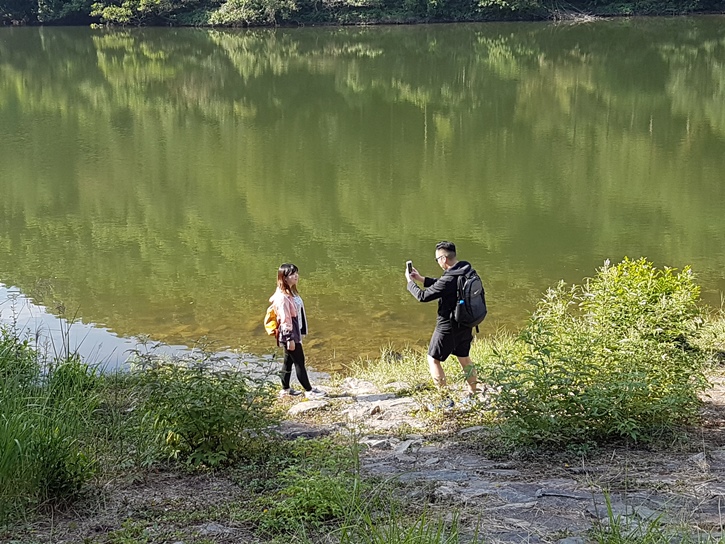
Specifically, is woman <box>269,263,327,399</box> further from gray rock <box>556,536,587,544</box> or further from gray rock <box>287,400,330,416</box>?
gray rock <box>556,536,587,544</box>

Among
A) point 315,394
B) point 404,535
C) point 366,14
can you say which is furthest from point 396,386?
point 366,14

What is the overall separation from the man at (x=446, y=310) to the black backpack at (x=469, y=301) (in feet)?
0.21

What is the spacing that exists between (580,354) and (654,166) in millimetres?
14294

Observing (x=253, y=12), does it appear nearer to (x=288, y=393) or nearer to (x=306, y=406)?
(x=288, y=393)

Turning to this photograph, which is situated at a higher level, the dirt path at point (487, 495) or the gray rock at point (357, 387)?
the dirt path at point (487, 495)

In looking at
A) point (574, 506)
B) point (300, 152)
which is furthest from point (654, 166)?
point (574, 506)

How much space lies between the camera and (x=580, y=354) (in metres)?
5.87

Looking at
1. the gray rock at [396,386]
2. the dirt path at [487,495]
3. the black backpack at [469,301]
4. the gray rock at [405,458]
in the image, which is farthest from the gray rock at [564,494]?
the gray rock at [396,386]

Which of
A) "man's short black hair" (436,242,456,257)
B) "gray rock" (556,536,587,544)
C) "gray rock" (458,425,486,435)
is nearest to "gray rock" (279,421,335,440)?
"gray rock" (458,425,486,435)

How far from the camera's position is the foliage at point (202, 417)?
5.06 metres

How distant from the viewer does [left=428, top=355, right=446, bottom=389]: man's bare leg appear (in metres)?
7.13

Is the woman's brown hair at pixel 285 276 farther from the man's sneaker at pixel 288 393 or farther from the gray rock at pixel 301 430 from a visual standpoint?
the gray rock at pixel 301 430

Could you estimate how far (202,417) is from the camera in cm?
507

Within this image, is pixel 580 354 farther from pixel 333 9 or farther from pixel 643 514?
pixel 333 9
